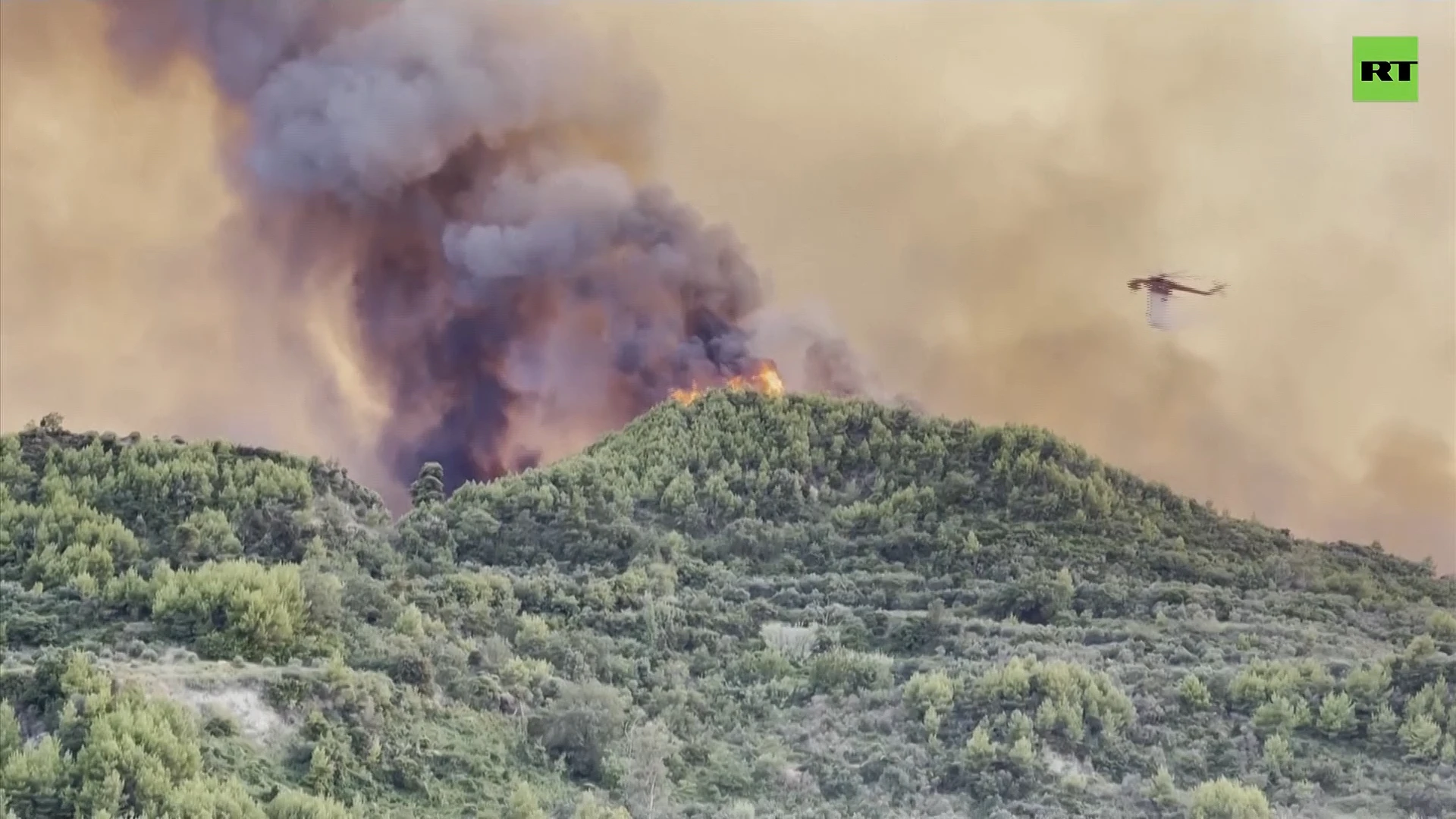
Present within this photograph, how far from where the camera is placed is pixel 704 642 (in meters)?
37.8

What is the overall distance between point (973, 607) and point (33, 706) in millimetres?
26118

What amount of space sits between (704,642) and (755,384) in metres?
18.6

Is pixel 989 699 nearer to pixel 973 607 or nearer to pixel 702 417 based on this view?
pixel 973 607

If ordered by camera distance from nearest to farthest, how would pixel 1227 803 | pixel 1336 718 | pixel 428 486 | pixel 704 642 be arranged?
pixel 1227 803, pixel 1336 718, pixel 704 642, pixel 428 486

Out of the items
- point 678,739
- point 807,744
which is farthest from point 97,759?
point 807,744

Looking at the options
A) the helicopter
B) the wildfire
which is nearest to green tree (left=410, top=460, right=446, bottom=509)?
the wildfire

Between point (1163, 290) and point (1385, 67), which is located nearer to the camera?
point (1385, 67)

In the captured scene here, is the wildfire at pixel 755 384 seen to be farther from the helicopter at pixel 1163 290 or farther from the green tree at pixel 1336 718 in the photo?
the green tree at pixel 1336 718

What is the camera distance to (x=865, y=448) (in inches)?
1954

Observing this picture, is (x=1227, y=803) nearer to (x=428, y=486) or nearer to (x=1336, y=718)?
(x=1336, y=718)

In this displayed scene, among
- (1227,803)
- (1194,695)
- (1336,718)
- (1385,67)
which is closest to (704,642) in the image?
(1194,695)

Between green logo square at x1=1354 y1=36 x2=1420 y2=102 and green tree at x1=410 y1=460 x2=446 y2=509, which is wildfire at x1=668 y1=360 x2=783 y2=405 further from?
green logo square at x1=1354 y1=36 x2=1420 y2=102

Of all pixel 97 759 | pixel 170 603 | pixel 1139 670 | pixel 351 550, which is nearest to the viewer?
pixel 97 759

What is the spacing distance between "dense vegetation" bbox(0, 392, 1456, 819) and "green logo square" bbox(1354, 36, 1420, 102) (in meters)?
13.6
